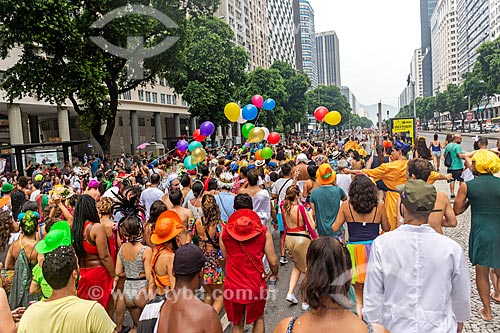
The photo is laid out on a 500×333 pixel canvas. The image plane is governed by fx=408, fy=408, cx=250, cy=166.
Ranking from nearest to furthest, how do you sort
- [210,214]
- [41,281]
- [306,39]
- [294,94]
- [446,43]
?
[41,281] → [210,214] → [294,94] → [446,43] → [306,39]

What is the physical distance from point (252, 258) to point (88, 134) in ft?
135

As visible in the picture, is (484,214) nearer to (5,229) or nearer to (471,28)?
(5,229)

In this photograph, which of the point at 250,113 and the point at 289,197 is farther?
the point at 250,113

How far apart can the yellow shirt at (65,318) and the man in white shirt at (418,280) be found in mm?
1666

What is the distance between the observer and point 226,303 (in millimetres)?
4027

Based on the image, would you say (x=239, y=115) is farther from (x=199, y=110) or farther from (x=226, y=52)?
(x=226, y=52)

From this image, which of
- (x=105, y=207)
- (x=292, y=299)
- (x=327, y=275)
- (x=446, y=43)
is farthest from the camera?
(x=446, y=43)

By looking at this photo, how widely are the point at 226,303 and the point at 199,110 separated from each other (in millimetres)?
29750

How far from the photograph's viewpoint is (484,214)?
430 centimetres

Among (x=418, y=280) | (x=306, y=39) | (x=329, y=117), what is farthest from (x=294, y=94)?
(x=306, y=39)

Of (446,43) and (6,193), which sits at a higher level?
(446,43)

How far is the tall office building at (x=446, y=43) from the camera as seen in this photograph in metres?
134

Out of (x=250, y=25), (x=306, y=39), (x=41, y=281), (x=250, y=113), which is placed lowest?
(x=41, y=281)

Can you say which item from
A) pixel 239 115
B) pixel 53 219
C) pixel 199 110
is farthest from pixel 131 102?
pixel 53 219
